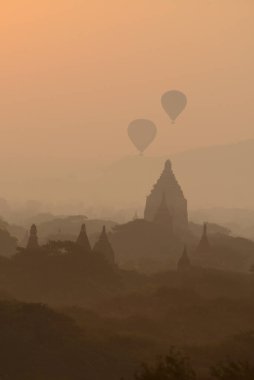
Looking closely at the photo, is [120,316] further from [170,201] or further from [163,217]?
[170,201]

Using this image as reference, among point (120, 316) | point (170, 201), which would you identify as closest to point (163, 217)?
point (170, 201)

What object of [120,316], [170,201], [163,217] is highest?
[170,201]

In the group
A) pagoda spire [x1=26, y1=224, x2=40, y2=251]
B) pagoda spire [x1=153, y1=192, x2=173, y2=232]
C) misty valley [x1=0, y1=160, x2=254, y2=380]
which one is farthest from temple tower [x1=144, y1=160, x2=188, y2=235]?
pagoda spire [x1=26, y1=224, x2=40, y2=251]

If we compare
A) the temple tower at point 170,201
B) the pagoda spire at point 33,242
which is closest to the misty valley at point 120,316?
the pagoda spire at point 33,242

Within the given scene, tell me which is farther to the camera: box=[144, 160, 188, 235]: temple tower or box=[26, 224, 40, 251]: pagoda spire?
box=[144, 160, 188, 235]: temple tower

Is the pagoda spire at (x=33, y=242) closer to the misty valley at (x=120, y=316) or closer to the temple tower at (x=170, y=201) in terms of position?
the misty valley at (x=120, y=316)

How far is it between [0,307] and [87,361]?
9.99m

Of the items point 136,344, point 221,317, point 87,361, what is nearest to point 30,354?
point 87,361

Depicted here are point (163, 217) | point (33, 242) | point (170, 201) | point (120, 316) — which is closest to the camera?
point (120, 316)

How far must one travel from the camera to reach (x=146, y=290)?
70.2 m

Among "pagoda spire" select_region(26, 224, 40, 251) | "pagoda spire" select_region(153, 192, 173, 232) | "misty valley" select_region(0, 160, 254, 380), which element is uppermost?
"pagoda spire" select_region(153, 192, 173, 232)

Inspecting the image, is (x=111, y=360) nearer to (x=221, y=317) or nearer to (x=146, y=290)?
(x=221, y=317)

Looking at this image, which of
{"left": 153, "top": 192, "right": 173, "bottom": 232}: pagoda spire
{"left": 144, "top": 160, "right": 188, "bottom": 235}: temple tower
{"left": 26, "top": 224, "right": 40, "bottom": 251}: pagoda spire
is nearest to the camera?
{"left": 26, "top": 224, "right": 40, "bottom": 251}: pagoda spire

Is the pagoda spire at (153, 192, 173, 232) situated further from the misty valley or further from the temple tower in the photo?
the misty valley
